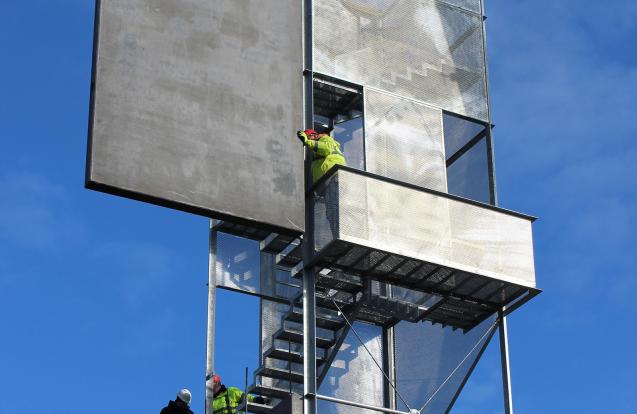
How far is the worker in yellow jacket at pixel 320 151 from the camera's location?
26656mm

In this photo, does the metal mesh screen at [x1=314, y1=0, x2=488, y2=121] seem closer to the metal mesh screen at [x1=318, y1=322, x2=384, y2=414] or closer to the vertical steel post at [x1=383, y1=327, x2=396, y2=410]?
the vertical steel post at [x1=383, y1=327, x2=396, y2=410]

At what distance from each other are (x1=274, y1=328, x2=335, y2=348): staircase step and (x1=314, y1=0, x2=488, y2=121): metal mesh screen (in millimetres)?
4709

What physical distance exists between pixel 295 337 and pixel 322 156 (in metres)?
3.42

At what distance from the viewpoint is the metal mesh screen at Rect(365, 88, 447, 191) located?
27.4 metres

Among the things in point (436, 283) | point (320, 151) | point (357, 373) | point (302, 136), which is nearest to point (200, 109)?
point (302, 136)

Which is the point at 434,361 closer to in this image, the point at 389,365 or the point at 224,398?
the point at 389,365

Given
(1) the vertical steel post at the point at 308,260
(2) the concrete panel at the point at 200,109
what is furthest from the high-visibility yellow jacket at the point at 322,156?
(2) the concrete panel at the point at 200,109

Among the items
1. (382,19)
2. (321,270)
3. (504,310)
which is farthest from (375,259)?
(382,19)

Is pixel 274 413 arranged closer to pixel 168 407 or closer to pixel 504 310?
pixel 168 407

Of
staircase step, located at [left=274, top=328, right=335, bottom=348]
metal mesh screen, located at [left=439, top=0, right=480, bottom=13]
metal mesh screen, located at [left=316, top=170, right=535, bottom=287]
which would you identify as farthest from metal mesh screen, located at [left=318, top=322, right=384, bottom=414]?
metal mesh screen, located at [left=439, top=0, right=480, bottom=13]

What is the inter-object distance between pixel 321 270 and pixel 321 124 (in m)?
3.38

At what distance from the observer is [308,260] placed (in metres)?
26.2

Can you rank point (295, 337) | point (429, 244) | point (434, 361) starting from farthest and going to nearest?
1. point (434, 361)
2. point (295, 337)
3. point (429, 244)

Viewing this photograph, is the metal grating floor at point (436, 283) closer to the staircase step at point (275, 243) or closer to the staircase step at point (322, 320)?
the staircase step at point (322, 320)
